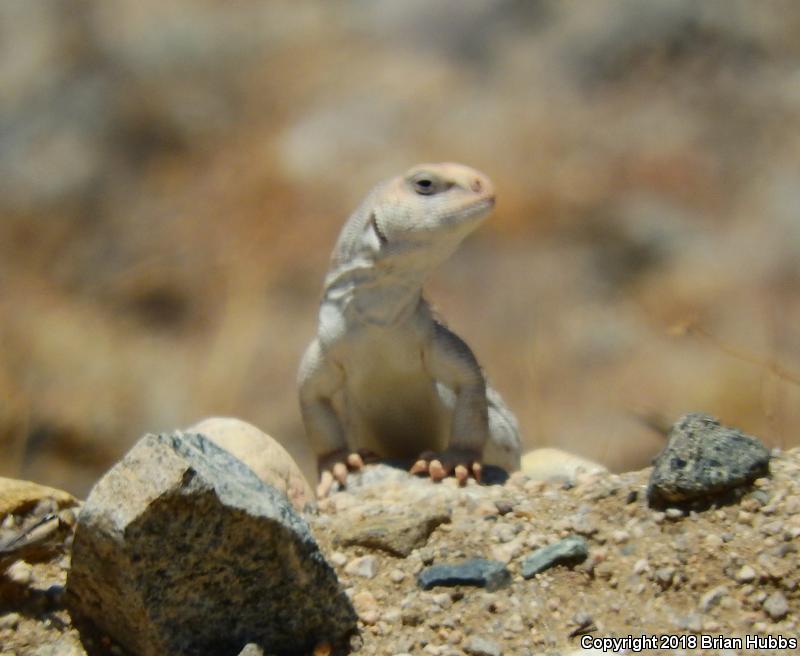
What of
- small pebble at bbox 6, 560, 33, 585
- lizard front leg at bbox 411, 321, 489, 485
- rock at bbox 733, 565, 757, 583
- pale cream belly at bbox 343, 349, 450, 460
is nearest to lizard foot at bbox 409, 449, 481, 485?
lizard front leg at bbox 411, 321, 489, 485

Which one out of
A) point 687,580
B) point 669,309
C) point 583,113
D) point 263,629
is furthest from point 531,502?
point 583,113

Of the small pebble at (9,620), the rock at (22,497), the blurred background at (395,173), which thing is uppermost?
the blurred background at (395,173)

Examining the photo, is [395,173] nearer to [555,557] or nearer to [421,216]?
[421,216]

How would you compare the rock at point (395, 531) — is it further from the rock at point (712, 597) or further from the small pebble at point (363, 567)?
the rock at point (712, 597)

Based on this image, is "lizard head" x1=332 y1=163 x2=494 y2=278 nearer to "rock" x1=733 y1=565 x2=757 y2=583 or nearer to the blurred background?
"rock" x1=733 y1=565 x2=757 y2=583

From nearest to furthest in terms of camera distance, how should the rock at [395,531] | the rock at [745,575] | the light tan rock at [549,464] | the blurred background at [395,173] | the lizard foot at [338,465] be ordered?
1. the rock at [745,575]
2. the rock at [395,531]
3. the lizard foot at [338,465]
4. the light tan rock at [549,464]
5. the blurred background at [395,173]

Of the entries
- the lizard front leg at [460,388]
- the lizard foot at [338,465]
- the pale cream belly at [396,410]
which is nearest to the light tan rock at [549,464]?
the pale cream belly at [396,410]
